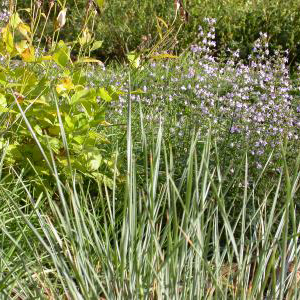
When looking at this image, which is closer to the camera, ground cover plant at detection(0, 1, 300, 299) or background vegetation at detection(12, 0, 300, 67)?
ground cover plant at detection(0, 1, 300, 299)

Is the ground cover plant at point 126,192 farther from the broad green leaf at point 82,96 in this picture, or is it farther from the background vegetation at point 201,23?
the background vegetation at point 201,23

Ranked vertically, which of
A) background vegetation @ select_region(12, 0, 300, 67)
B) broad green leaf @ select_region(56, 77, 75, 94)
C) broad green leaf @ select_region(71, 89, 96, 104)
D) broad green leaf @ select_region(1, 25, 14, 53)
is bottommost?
background vegetation @ select_region(12, 0, 300, 67)

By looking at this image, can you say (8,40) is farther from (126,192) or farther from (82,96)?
(126,192)

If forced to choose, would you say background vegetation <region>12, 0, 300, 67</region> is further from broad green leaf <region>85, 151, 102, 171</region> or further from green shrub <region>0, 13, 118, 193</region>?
broad green leaf <region>85, 151, 102, 171</region>

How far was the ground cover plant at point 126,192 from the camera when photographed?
1844mm

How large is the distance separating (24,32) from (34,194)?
0.85m

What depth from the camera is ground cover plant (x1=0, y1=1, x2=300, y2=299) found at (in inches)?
72.6

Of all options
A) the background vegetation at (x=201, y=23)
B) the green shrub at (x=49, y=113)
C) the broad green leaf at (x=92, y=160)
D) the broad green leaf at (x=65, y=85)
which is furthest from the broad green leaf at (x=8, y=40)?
the background vegetation at (x=201, y=23)

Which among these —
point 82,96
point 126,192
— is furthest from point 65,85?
point 126,192

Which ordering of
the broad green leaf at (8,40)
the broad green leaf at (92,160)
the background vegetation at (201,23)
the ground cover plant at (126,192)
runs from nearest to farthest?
the ground cover plant at (126,192) < the broad green leaf at (8,40) < the broad green leaf at (92,160) < the background vegetation at (201,23)

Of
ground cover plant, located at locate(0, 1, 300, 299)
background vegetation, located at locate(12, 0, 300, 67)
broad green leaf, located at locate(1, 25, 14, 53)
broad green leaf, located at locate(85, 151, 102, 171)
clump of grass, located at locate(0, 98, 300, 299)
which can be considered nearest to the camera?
clump of grass, located at locate(0, 98, 300, 299)

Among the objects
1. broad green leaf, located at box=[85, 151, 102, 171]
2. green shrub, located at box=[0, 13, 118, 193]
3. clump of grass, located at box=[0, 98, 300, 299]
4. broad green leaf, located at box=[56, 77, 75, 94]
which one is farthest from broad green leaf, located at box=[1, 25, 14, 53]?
clump of grass, located at box=[0, 98, 300, 299]

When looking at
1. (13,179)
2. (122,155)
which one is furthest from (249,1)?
(13,179)

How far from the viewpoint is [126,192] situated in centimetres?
175
